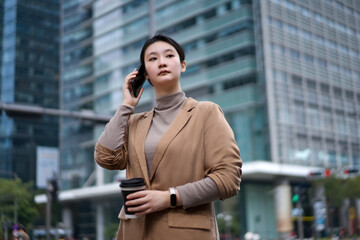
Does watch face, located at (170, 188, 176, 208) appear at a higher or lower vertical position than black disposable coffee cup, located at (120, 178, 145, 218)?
lower

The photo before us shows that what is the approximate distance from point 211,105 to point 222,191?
0.45 m

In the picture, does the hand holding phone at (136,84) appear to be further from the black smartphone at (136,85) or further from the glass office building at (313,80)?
the glass office building at (313,80)

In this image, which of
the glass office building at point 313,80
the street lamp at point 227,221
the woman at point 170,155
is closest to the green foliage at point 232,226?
the street lamp at point 227,221

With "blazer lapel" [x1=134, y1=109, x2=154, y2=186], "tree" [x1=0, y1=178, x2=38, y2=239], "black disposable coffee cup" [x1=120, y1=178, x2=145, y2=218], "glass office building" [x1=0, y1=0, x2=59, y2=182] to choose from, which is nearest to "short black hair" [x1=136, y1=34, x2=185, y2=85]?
"blazer lapel" [x1=134, y1=109, x2=154, y2=186]

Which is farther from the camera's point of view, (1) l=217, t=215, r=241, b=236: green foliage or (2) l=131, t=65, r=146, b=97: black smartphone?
(1) l=217, t=215, r=241, b=236: green foliage

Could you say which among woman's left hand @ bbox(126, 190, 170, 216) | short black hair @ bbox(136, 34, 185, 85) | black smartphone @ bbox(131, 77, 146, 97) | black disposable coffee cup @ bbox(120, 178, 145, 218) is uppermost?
short black hair @ bbox(136, 34, 185, 85)

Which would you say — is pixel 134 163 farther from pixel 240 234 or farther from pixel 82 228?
pixel 82 228

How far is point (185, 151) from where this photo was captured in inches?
84.5

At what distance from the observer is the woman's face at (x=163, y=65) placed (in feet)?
7.73

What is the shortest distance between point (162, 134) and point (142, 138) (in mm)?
102

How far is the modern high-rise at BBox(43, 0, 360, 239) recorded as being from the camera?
136 feet

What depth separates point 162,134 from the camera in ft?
7.48

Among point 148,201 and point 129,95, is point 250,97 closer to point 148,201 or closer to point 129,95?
point 129,95

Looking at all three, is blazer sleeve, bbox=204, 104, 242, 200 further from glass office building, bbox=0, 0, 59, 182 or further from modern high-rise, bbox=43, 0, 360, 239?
→ glass office building, bbox=0, 0, 59, 182
